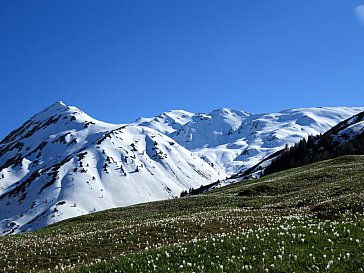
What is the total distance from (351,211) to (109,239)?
15.1 metres

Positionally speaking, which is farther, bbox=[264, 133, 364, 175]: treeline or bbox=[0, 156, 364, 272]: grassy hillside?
bbox=[264, 133, 364, 175]: treeline

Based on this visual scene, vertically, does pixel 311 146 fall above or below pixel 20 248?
above

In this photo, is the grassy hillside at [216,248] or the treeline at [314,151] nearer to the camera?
the grassy hillside at [216,248]

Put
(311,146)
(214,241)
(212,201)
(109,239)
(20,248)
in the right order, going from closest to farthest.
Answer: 1. (214,241)
2. (109,239)
3. (20,248)
4. (212,201)
5. (311,146)

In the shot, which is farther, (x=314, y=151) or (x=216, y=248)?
(x=314, y=151)

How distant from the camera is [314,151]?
172000 mm

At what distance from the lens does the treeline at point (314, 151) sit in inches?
5817

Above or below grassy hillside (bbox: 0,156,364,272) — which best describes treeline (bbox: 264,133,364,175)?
above

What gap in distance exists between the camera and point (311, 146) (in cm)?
17975

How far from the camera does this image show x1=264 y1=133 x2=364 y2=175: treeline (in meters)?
148

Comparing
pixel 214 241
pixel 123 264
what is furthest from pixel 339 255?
pixel 123 264

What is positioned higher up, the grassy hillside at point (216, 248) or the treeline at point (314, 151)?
the treeline at point (314, 151)

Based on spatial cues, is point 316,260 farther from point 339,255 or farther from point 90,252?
point 90,252

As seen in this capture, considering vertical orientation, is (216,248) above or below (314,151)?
below
